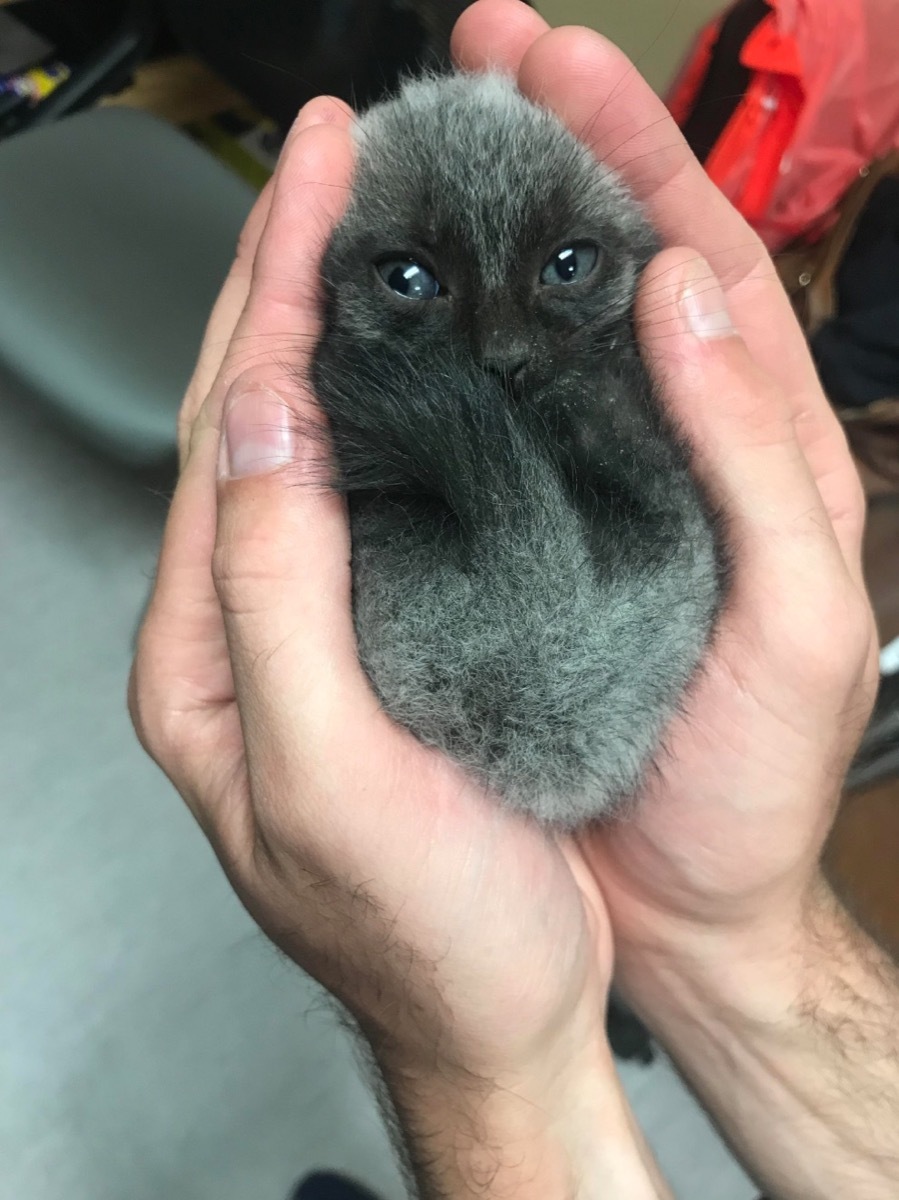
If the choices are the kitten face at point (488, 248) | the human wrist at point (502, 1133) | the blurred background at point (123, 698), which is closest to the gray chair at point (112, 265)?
the blurred background at point (123, 698)

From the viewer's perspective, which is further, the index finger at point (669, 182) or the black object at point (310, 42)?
the black object at point (310, 42)

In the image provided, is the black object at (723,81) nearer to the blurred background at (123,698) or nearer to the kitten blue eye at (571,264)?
the blurred background at (123,698)

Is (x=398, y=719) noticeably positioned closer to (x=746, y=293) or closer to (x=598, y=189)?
(x=598, y=189)

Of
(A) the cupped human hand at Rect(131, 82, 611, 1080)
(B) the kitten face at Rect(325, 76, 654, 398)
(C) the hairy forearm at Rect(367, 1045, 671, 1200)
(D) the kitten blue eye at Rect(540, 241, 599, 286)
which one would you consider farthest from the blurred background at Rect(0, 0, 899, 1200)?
(D) the kitten blue eye at Rect(540, 241, 599, 286)

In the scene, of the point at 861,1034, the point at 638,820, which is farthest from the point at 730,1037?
the point at 638,820

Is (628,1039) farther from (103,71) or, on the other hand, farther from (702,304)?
(103,71)

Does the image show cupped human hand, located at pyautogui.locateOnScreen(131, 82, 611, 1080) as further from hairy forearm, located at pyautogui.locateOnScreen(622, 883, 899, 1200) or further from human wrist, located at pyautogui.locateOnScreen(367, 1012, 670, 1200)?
hairy forearm, located at pyautogui.locateOnScreen(622, 883, 899, 1200)

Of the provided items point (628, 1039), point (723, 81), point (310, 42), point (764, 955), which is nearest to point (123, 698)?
point (628, 1039)
